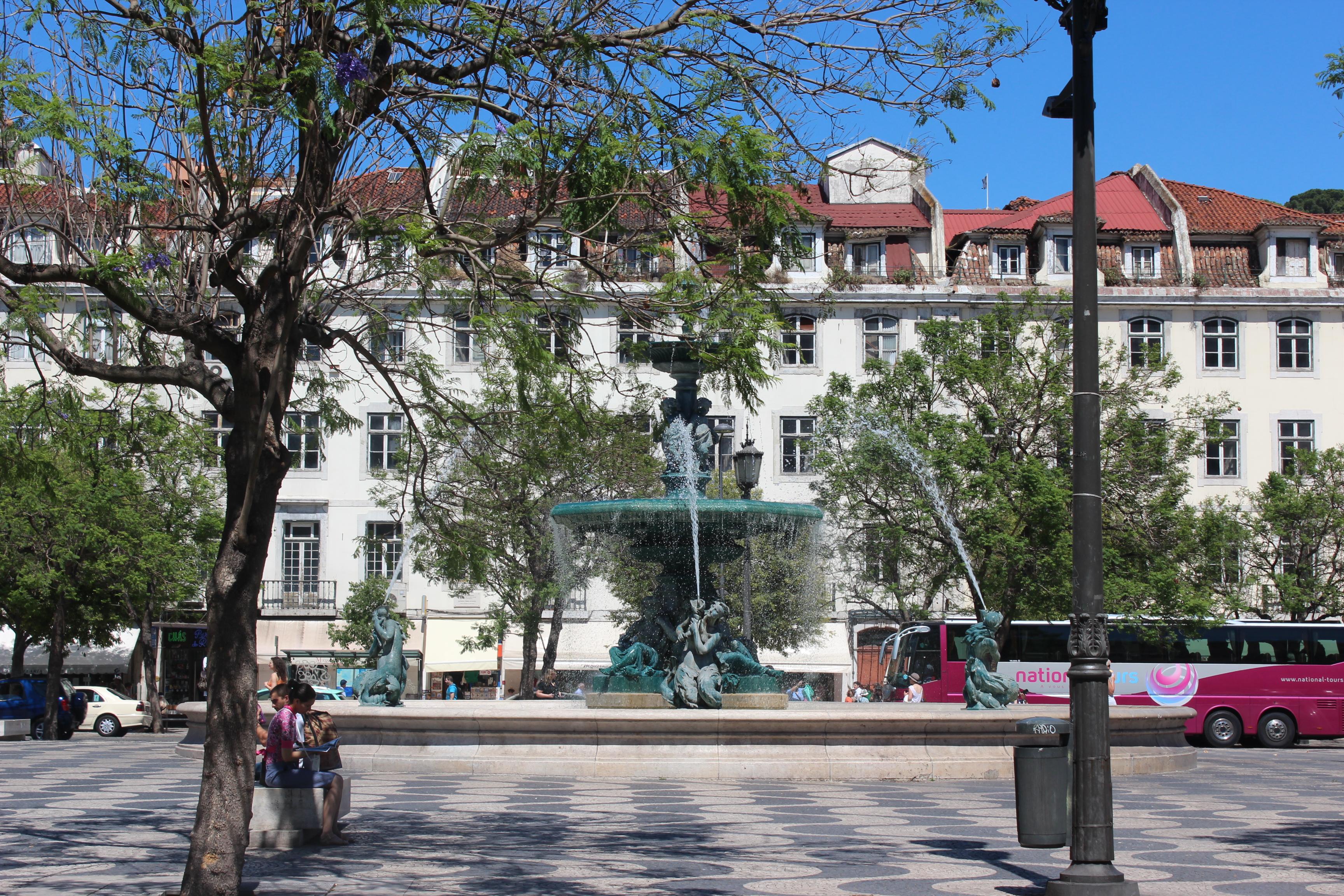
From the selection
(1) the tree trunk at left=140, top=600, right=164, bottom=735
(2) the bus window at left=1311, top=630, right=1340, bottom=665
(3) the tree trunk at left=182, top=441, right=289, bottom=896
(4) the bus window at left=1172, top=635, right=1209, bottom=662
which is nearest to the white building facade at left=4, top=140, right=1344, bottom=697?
(1) the tree trunk at left=140, top=600, right=164, bottom=735

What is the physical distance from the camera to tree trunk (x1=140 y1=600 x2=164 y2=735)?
34.5 metres

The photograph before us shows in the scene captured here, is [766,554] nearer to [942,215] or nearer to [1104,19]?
[942,215]

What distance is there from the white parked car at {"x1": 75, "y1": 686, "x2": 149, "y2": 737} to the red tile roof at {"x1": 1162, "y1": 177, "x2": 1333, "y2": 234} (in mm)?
33593

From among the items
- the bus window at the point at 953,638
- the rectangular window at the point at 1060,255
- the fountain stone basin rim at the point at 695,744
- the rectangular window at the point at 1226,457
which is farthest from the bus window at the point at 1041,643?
the fountain stone basin rim at the point at 695,744

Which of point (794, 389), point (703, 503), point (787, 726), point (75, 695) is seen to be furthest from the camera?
point (794, 389)

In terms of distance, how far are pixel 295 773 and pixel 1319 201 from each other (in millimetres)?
97002

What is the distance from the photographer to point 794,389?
149 feet

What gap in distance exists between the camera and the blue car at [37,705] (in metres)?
32.8

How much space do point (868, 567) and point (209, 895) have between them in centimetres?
3202

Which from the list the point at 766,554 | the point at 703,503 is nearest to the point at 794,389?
the point at 766,554

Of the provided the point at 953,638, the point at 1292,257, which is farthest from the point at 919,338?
the point at 953,638

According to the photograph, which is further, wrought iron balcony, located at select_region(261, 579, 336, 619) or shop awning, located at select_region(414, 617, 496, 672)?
wrought iron balcony, located at select_region(261, 579, 336, 619)

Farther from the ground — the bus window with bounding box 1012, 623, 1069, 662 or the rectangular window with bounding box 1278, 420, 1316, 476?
the rectangular window with bounding box 1278, 420, 1316, 476

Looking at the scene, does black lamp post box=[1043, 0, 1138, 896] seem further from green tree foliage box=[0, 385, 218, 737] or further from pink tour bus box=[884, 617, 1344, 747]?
green tree foliage box=[0, 385, 218, 737]
